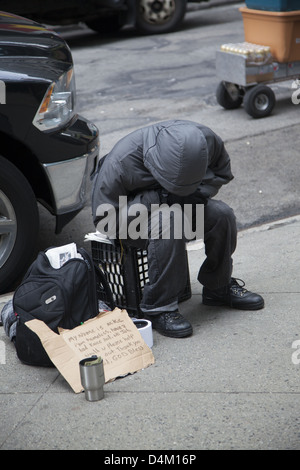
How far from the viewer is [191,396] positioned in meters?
3.19

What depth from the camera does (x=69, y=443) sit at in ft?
9.53

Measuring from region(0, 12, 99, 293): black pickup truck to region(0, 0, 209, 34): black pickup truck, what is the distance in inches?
248

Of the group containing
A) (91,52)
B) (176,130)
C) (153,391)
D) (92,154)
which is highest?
(176,130)

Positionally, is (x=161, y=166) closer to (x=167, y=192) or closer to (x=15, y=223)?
(x=167, y=192)

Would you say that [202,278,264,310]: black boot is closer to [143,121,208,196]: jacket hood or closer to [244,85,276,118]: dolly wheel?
[143,121,208,196]: jacket hood

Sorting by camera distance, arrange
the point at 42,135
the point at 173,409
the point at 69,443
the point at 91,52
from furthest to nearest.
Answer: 1. the point at 91,52
2. the point at 42,135
3. the point at 173,409
4. the point at 69,443

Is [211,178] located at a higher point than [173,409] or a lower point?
higher

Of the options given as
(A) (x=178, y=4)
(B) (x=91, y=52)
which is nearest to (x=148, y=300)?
(B) (x=91, y=52)

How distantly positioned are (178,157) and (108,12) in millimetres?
8285

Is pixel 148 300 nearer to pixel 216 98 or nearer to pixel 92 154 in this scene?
pixel 92 154

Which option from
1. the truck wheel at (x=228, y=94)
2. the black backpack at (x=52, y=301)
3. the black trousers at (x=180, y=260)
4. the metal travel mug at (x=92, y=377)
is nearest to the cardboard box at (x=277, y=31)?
the truck wheel at (x=228, y=94)

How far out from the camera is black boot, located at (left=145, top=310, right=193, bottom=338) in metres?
3.74

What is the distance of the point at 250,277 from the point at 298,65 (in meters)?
3.79

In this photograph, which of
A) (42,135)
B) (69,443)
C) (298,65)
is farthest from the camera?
(298,65)
